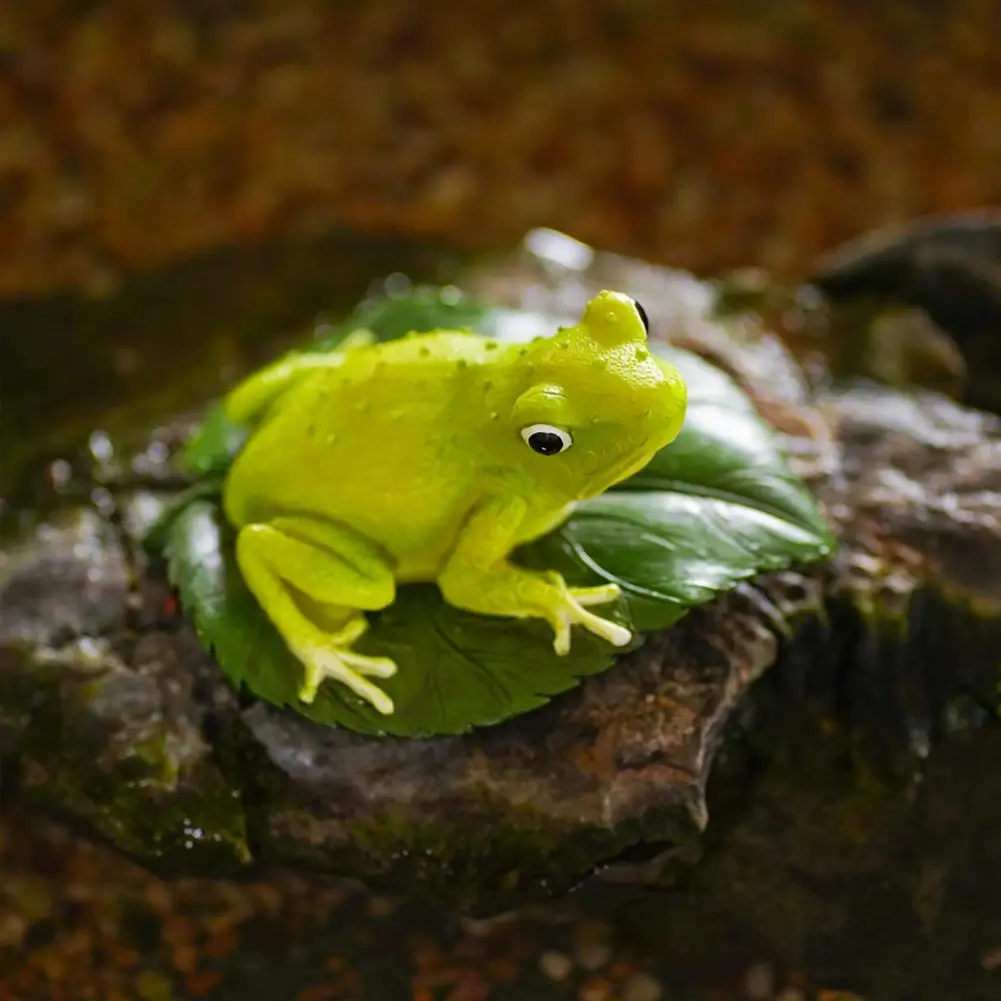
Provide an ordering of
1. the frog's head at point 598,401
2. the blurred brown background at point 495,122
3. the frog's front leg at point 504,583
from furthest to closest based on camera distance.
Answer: the blurred brown background at point 495,122, the frog's front leg at point 504,583, the frog's head at point 598,401

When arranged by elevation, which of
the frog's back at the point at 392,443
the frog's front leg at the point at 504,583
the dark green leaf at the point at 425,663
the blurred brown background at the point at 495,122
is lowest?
the blurred brown background at the point at 495,122

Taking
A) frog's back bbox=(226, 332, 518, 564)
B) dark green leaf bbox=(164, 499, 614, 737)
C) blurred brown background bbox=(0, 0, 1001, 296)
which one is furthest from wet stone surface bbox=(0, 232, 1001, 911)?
blurred brown background bbox=(0, 0, 1001, 296)

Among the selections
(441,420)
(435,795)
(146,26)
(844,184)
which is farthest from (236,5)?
(435,795)

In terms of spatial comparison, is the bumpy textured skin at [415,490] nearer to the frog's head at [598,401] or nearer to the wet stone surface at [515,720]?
the frog's head at [598,401]

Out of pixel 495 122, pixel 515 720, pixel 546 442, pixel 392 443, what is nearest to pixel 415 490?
pixel 392 443

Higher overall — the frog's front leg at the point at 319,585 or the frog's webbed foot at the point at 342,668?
the frog's front leg at the point at 319,585

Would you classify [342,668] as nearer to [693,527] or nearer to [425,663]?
[425,663]

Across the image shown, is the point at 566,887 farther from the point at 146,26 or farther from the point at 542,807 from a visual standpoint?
the point at 146,26

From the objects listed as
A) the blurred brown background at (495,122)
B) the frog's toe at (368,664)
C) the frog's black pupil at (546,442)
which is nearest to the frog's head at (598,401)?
the frog's black pupil at (546,442)
